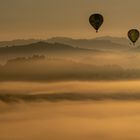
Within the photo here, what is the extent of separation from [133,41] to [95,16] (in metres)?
6.04

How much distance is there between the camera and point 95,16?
82438 mm

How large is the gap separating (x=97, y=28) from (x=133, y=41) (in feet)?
16.7

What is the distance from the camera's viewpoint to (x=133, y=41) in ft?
267

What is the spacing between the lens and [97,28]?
80.8m

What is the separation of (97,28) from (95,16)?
7.89 feet
